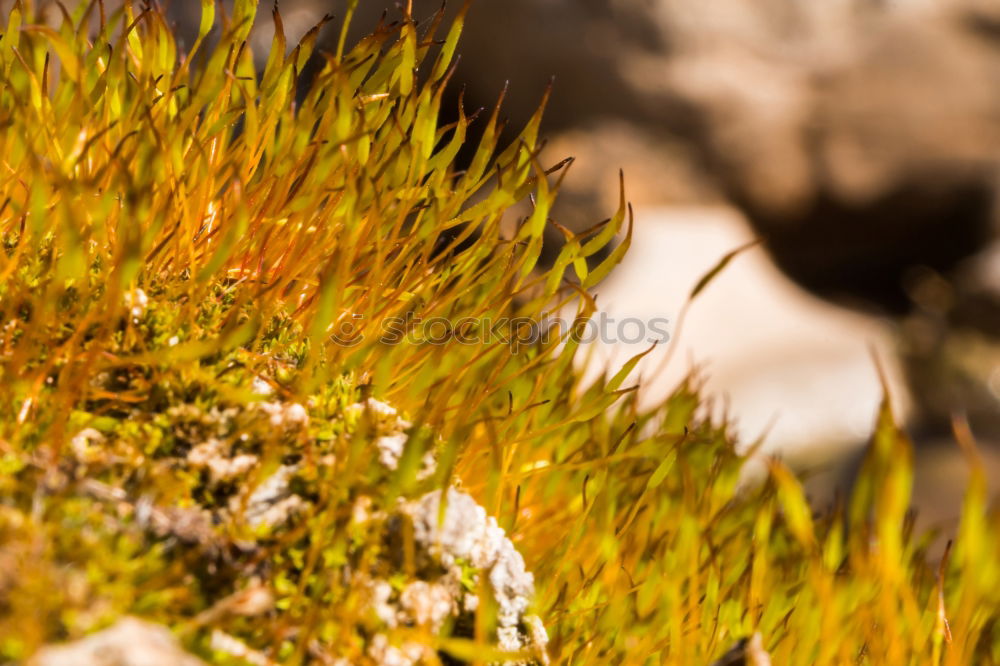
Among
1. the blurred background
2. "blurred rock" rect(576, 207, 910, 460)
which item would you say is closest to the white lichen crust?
"blurred rock" rect(576, 207, 910, 460)

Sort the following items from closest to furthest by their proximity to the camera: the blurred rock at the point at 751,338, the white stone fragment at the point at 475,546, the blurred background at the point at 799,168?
the white stone fragment at the point at 475,546 → the blurred rock at the point at 751,338 → the blurred background at the point at 799,168

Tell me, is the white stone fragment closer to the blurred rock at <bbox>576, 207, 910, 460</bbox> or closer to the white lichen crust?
the white lichen crust

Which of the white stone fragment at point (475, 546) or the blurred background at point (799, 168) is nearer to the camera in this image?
the white stone fragment at point (475, 546)

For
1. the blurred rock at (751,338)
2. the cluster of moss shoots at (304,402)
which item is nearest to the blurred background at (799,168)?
the blurred rock at (751,338)

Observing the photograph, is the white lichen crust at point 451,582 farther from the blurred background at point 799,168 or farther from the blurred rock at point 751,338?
the blurred background at point 799,168

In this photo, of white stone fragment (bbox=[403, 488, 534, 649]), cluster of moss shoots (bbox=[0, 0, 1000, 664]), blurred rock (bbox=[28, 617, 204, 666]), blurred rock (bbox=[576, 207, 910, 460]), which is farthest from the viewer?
blurred rock (bbox=[576, 207, 910, 460])

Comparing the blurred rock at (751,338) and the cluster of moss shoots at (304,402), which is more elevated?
the blurred rock at (751,338)

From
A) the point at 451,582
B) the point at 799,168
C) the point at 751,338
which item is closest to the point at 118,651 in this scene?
the point at 451,582

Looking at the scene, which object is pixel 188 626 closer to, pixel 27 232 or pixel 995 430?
pixel 27 232
